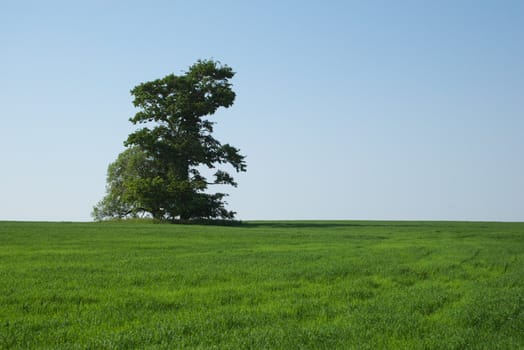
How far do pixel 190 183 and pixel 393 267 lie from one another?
40.4 metres

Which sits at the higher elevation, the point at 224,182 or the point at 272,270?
the point at 224,182

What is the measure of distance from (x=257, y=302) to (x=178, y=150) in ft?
153

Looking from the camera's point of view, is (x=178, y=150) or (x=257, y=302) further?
(x=178, y=150)

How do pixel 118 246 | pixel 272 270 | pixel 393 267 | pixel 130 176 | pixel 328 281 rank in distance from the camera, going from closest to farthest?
pixel 328 281 < pixel 272 270 < pixel 393 267 < pixel 118 246 < pixel 130 176

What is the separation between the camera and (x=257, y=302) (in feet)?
37.9

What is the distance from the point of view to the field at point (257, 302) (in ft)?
28.0

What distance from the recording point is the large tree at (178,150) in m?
55.3

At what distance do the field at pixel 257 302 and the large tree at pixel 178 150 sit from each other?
3495 cm

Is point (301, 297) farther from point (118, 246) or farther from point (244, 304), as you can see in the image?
point (118, 246)

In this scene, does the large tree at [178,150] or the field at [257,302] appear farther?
the large tree at [178,150]

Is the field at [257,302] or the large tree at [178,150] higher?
the large tree at [178,150]

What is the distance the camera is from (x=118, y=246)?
24.6 meters

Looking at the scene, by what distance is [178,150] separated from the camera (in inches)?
2247

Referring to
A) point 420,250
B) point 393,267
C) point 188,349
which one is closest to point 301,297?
point 188,349
